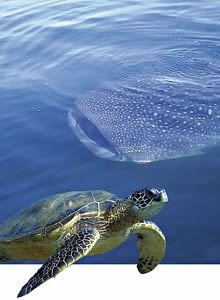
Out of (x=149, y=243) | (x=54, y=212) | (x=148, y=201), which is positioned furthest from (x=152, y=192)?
(x=54, y=212)

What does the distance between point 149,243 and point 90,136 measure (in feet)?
7.48

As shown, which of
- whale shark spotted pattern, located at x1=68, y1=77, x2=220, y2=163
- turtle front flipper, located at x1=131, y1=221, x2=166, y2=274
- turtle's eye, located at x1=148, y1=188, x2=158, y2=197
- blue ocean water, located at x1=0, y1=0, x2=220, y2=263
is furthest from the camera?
whale shark spotted pattern, located at x1=68, y1=77, x2=220, y2=163

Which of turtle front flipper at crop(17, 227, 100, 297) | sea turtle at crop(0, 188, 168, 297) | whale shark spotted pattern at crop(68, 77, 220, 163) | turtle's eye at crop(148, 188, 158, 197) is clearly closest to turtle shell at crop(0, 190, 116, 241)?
sea turtle at crop(0, 188, 168, 297)

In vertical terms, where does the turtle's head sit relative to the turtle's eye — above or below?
below

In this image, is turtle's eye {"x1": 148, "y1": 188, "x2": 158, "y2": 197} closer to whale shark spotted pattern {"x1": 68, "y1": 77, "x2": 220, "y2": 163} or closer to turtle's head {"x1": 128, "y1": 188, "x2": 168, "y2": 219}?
turtle's head {"x1": 128, "y1": 188, "x2": 168, "y2": 219}

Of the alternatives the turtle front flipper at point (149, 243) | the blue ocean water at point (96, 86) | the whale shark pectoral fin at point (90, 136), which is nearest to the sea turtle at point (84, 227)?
the turtle front flipper at point (149, 243)

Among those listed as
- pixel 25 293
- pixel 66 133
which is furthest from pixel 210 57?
pixel 25 293

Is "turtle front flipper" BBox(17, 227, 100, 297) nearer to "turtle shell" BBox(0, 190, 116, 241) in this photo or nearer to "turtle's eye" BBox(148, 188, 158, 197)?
"turtle shell" BBox(0, 190, 116, 241)

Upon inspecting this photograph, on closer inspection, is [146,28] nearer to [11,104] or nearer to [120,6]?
[120,6]

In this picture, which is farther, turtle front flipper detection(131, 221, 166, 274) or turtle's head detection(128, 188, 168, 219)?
turtle front flipper detection(131, 221, 166, 274)

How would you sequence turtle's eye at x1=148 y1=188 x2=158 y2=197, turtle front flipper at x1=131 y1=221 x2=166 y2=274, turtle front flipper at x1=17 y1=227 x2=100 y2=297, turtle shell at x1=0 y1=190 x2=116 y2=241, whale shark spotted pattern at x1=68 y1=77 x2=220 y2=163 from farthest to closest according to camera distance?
whale shark spotted pattern at x1=68 y1=77 x2=220 y2=163, turtle shell at x1=0 y1=190 x2=116 y2=241, turtle front flipper at x1=131 y1=221 x2=166 y2=274, turtle's eye at x1=148 y1=188 x2=158 y2=197, turtle front flipper at x1=17 y1=227 x2=100 y2=297

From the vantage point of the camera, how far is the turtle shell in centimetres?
303

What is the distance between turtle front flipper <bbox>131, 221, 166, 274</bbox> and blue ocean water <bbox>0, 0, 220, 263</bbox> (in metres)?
0.42

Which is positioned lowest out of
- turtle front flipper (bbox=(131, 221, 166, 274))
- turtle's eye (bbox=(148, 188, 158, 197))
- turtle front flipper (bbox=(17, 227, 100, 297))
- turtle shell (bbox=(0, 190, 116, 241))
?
turtle front flipper (bbox=(131, 221, 166, 274))
